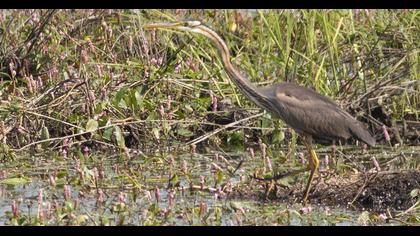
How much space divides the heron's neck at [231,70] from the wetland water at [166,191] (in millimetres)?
475

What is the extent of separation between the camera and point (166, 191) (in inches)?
290

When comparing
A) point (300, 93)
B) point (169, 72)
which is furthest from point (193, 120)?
point (300, 93)

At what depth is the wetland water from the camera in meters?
6.55

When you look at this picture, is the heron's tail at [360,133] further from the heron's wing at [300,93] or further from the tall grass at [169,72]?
the tall grass at [169,72]

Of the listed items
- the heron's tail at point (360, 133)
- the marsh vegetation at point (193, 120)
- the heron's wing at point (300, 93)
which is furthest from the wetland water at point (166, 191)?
the heron's wing at point (300, 93)

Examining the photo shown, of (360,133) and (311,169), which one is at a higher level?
(360,133)

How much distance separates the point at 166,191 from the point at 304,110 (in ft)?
3.55

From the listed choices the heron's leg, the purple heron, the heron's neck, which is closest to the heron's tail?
the purple heron

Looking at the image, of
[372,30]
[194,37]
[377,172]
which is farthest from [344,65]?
[377,172]

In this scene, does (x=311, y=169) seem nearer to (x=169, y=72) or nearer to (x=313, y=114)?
(x=313, y=114)

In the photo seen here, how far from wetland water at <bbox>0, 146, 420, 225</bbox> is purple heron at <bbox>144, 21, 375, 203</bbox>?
22cm

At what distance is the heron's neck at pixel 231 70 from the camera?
783 centimetres

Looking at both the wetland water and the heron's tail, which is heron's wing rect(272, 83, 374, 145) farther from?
the wetland water

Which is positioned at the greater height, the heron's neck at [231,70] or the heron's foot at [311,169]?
the heron's neck at [231,70]
